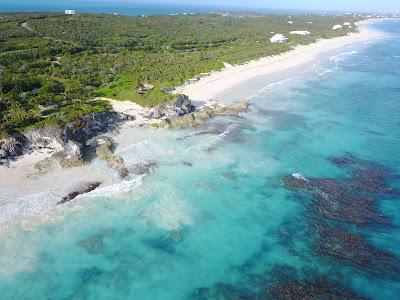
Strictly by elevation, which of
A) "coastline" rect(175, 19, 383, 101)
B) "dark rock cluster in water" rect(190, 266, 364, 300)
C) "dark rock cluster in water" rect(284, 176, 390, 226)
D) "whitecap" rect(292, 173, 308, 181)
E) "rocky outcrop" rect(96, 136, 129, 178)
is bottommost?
"dark rock cluster in water" rect(190, 266, 364, 300)

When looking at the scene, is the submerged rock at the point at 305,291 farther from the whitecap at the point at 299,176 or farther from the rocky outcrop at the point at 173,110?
the rocky outcrop at the point at 173,110

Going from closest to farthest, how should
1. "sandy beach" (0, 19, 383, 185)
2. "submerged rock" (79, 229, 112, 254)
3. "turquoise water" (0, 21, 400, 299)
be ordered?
"turquoise water" (0, 21, 400, 299), "submerged rock" (79, 229, 112, 254), "sandy beach" (0, 19, 383, 185)

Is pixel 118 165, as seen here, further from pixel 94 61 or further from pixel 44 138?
pixel 94 61

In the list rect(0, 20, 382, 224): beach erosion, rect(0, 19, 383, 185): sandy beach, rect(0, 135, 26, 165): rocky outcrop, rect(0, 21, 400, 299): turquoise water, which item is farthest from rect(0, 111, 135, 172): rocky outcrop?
rect(0, 21, 400, 299): turquoise water

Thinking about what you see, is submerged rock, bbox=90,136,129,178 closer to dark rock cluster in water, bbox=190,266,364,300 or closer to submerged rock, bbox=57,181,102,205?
submerged rock, bbox=57,181,102,205

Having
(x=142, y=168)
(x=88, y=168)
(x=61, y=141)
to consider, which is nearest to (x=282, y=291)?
(x=142, y=168)
